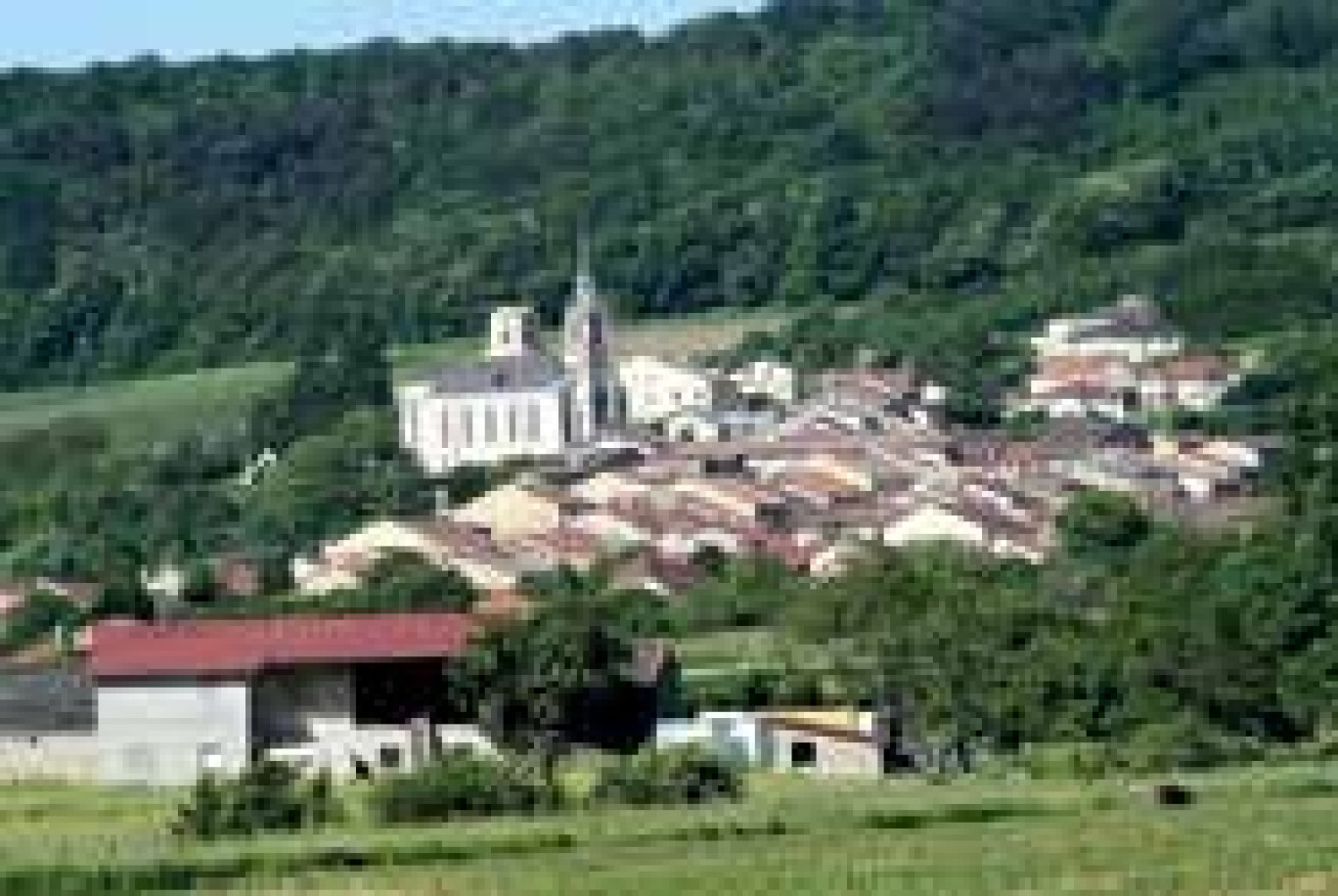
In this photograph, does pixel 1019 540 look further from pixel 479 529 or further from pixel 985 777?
pixel 985 777

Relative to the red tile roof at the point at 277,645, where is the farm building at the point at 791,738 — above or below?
below

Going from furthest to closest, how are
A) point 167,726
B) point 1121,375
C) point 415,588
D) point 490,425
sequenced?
1. point 490,425
2. point 1121,375
3. point 415,588
4. point 167,726

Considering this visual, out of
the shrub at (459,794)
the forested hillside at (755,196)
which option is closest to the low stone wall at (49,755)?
the shrub at (459,794)

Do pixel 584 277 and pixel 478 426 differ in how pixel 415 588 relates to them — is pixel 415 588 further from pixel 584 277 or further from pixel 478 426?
pixel 584 277

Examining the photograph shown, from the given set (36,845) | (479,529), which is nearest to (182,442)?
(479,529)

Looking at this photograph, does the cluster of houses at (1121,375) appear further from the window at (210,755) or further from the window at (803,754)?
the window at (210,755)

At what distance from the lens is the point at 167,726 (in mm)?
48750

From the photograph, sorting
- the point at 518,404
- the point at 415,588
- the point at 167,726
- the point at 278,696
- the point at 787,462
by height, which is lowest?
the point at 167,726

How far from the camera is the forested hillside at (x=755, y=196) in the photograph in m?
143

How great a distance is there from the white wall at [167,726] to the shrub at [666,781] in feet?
38.3

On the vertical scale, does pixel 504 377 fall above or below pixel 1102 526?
above

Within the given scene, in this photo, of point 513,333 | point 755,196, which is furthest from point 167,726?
point 755,196

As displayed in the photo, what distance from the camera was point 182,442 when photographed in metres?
119

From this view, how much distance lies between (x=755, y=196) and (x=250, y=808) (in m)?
128
